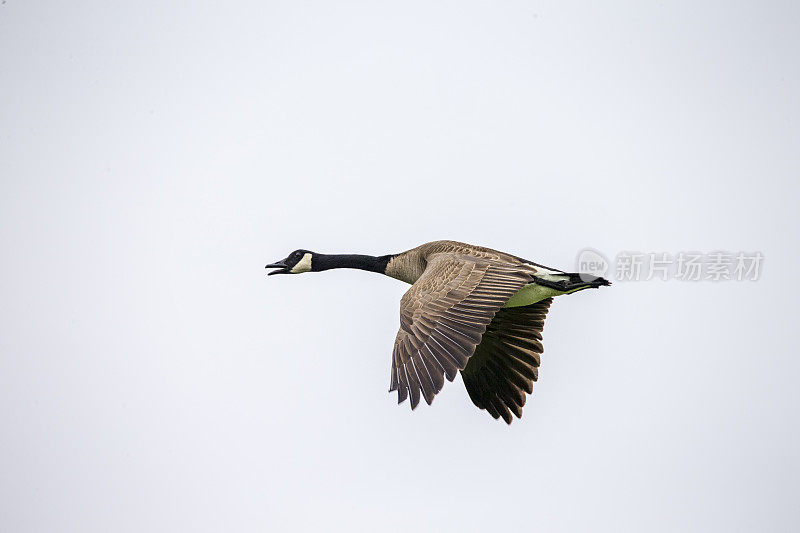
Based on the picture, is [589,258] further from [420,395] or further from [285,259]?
[420,395]

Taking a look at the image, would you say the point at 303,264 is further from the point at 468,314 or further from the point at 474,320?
the point at 474,320

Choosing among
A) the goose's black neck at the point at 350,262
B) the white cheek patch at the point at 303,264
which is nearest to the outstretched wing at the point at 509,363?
the goose's black neck at the point at 350,262

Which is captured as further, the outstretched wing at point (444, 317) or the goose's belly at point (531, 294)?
the goose's belly at point (531, 294)

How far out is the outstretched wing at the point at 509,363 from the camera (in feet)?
35.9

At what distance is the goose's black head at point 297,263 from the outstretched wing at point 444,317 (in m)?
3.29

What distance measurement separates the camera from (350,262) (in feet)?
41.0

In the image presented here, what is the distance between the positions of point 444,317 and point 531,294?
1.92 m

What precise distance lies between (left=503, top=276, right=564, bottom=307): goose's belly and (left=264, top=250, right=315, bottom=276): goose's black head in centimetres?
352

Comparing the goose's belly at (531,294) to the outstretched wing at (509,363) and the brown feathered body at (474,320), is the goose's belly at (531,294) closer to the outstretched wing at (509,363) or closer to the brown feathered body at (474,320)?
the brown feathered body at (474,320)

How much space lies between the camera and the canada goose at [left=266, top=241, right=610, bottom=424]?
8.02 meters

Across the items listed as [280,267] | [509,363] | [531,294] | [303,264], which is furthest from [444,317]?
[280,267]

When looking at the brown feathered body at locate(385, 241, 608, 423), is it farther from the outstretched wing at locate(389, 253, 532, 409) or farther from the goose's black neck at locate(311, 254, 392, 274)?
the goose's black neck at locate(311, 254, 392, 274)

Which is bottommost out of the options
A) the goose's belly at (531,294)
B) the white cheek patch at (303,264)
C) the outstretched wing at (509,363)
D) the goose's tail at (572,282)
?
the outstretched wing at (509,363)

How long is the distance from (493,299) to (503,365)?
2.35 metres
